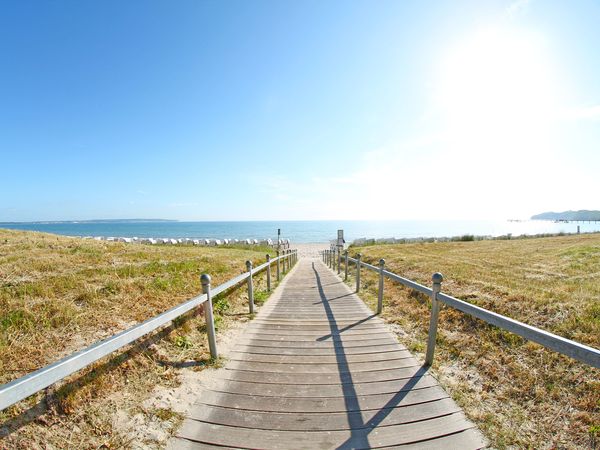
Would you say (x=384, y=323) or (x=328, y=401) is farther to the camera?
(x=384, y=323)

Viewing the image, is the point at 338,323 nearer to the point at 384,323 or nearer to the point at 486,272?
the point at 384,323

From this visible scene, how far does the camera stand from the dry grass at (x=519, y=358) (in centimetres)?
270

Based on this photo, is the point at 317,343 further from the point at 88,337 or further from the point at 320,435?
the point at 88,337

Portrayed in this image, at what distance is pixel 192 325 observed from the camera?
188 inches

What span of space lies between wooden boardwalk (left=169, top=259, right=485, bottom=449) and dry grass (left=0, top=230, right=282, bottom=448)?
561 millimetres

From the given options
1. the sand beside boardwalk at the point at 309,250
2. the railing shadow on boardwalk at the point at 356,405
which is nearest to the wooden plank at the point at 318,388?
the railing shadow on boardwalk at the point at 356,405

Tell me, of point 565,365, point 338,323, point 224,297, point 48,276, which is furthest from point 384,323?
point 48,276

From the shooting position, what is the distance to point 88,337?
356 cm

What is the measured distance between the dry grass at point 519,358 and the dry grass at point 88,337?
3.44 m

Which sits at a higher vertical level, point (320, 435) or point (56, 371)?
point (56, 371)

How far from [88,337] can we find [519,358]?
5.95m

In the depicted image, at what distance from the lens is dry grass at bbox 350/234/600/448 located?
106 inches

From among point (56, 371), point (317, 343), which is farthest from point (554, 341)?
point (56, 371)

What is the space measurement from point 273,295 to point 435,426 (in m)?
5.81
